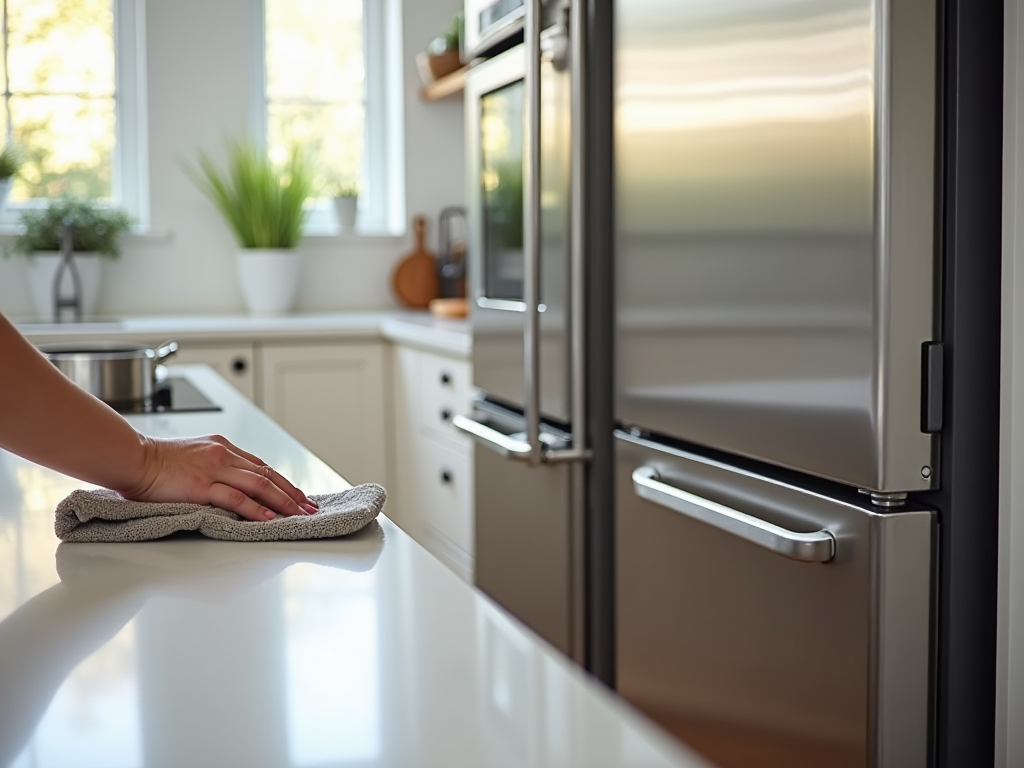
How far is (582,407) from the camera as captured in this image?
199 centimetres

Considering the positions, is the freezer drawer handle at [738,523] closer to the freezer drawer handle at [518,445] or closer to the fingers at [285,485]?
the freezer drawer handle at [518,445]

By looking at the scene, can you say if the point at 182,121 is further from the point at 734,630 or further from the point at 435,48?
the point at 734,630

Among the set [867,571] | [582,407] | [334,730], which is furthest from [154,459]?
[582,407]

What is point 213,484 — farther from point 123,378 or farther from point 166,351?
point 166,351

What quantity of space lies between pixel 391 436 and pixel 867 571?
2.55m

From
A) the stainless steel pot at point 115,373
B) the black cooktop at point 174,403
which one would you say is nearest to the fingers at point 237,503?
the black cooktop at point 174,403

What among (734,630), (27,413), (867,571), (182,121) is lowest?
(734,630)

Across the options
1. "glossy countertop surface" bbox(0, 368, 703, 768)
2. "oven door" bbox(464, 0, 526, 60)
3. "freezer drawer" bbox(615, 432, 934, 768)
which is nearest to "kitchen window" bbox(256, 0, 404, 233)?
"oven door" bbox(464, 0, 526, 60)

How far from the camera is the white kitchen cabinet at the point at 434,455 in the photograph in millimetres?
3096

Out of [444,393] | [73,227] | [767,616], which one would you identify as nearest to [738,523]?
[767,616]

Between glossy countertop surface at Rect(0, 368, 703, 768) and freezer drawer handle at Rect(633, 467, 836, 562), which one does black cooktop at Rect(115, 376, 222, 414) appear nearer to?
freezer drawer handle at Rect(633, 467, 836, 562)

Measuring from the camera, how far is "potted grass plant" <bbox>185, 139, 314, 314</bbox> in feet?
13.2

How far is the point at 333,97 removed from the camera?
4.41 metres

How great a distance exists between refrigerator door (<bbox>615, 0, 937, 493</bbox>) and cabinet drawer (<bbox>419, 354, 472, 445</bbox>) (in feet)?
3.94
